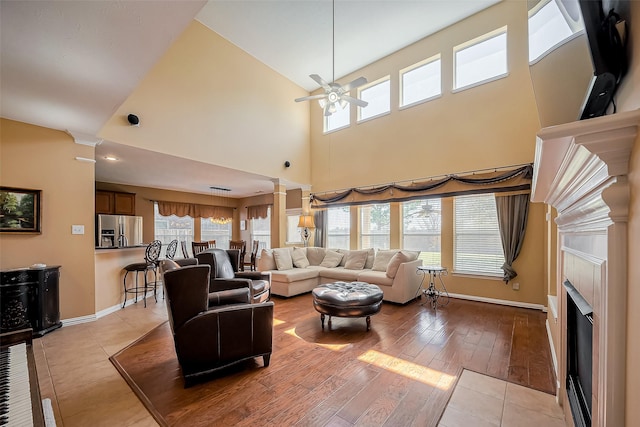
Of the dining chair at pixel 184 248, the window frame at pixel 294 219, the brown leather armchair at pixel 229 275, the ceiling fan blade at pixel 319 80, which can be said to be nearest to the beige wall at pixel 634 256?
the brown leather armchair at pixel 229 275

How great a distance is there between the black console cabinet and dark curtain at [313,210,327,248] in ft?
16.0

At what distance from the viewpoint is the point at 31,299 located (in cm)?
316

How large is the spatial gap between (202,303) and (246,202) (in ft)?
25.8

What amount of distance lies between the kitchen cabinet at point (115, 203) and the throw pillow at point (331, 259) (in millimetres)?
5536

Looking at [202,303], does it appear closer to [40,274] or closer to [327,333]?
[327,333]

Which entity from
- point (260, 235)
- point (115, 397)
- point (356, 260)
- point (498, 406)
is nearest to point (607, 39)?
point (498, 406)

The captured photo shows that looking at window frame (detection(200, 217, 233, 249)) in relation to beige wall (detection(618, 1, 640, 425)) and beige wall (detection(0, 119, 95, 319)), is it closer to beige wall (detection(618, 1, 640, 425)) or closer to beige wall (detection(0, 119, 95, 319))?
beige wall (detection(0, 119, 95, 319))

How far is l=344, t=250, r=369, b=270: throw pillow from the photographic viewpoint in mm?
5430

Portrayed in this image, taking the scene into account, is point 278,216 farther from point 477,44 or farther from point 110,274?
point 477,44

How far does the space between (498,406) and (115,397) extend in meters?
2.91

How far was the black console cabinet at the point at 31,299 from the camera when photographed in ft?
9.92

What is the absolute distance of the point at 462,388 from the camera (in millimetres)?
2129

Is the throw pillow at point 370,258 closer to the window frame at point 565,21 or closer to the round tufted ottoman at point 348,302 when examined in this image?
the round tufted ottoman at point 348,302

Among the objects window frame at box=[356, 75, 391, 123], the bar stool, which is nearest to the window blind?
window frame at box=[356, 75, 391, 123]
